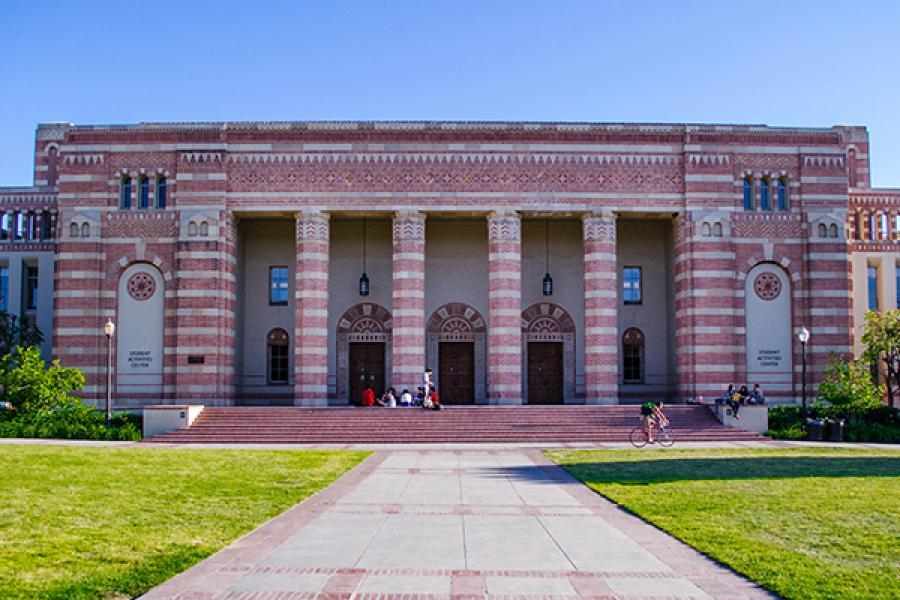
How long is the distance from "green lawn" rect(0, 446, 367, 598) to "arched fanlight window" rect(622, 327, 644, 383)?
18.2 meters

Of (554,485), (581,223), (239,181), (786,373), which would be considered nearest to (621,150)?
(581,223)

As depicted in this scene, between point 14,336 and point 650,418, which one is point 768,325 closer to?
point 650,418

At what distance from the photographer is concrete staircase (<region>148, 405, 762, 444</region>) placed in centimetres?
2866

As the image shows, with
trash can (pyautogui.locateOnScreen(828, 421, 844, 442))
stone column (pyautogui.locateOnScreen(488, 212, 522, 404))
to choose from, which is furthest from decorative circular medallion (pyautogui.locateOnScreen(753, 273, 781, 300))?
stone column (pyautogui.locateOnScreen(488, 212, 522, 404))

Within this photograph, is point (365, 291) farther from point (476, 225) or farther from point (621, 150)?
point (621, 150)

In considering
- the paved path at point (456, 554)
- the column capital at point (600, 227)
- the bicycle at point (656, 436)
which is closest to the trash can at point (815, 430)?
the bicycle at point (656, 436)

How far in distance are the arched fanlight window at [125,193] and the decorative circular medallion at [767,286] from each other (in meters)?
25.6

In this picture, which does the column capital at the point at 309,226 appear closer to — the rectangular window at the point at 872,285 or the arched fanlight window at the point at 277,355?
the arched fanlight window at the point at 277,355

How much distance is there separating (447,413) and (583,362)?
884 centimetres

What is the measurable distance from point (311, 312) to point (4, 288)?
16.7 m

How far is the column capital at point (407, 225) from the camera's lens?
113 feet


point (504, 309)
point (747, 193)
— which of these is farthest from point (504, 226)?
point (747, 193)

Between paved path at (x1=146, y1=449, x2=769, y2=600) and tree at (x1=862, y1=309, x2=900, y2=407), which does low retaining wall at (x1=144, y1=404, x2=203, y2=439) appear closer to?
paved path at (x1=146, y1=449, x2=769, y2=600)

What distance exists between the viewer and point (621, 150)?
34.8 meters
